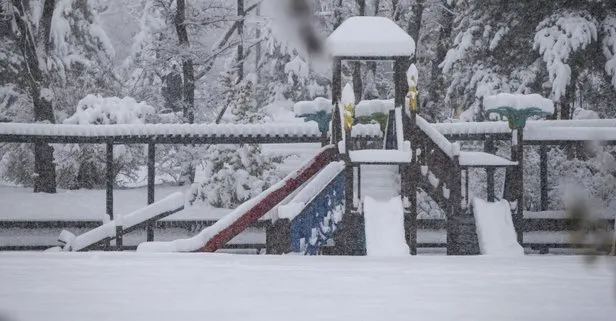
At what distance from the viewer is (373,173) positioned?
1398cm

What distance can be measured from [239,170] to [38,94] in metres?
8.51

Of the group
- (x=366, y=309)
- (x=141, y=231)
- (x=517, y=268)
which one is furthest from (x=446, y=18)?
(x=366, y=309)

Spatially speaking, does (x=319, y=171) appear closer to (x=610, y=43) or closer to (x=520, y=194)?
(x=520, y=194)

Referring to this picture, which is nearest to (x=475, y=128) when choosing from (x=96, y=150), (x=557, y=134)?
(x=557, y=134)

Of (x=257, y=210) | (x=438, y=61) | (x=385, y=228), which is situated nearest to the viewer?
(x=257, y=210)

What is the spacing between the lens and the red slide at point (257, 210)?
7559 millimetres

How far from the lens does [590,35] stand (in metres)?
17.0

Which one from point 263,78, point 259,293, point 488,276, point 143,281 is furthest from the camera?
point 263,78

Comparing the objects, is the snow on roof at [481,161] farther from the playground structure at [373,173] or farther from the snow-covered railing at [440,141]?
the snow-covered railing at [440,141]

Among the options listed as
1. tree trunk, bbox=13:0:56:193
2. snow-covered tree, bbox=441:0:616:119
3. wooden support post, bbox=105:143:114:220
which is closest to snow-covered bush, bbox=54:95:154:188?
tree trunk, bbox=13:0:56:193

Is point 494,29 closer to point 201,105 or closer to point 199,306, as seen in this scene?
point 201,105

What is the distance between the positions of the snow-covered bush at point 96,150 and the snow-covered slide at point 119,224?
7.80m

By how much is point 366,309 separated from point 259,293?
658 mm

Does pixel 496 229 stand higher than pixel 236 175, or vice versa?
pixel 236 175
